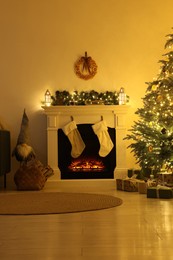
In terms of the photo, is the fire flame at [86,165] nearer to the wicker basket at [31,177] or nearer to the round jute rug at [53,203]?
the wicker basket at [31,177]

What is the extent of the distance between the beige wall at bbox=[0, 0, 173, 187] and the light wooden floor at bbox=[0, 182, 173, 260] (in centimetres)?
304

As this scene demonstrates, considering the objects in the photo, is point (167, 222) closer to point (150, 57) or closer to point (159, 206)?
point (159, 206)

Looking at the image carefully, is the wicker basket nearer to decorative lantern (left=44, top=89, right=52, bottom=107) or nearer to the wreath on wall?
decorative lantern (left=44, top=89, right=52, bottom=107)

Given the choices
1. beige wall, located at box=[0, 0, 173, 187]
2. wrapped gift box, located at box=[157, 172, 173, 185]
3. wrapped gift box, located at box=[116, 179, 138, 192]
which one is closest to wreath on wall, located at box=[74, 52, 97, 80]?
beige wall, located at box=[0, 0, 173, 187]

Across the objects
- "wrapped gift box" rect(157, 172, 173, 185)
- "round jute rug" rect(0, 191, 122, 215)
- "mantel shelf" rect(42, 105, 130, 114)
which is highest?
"mantel shelf" rect(42, 105, 130, 114)

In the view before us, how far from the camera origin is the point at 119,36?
6184mm

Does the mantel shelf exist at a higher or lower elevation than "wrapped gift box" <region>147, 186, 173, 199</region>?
higher

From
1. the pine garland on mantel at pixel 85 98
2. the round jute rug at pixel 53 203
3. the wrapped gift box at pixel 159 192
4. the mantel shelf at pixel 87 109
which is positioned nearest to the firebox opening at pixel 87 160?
the mantel shelf at pixel 87 109

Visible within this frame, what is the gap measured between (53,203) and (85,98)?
8.22 ft

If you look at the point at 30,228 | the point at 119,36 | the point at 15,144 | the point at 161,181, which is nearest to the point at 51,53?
the point at 119,36

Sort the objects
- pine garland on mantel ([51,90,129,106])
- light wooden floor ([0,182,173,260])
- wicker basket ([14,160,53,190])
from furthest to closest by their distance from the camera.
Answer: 1. pine garland on mantel ([51,90,129,106])
2. wicker basket ([14,160,53,190])
3. light wooden floor ([0,182,173,260])

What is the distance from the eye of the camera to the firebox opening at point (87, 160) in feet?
18.8

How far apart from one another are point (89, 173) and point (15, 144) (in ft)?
4.48

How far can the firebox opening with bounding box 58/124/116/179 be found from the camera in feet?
18.8
